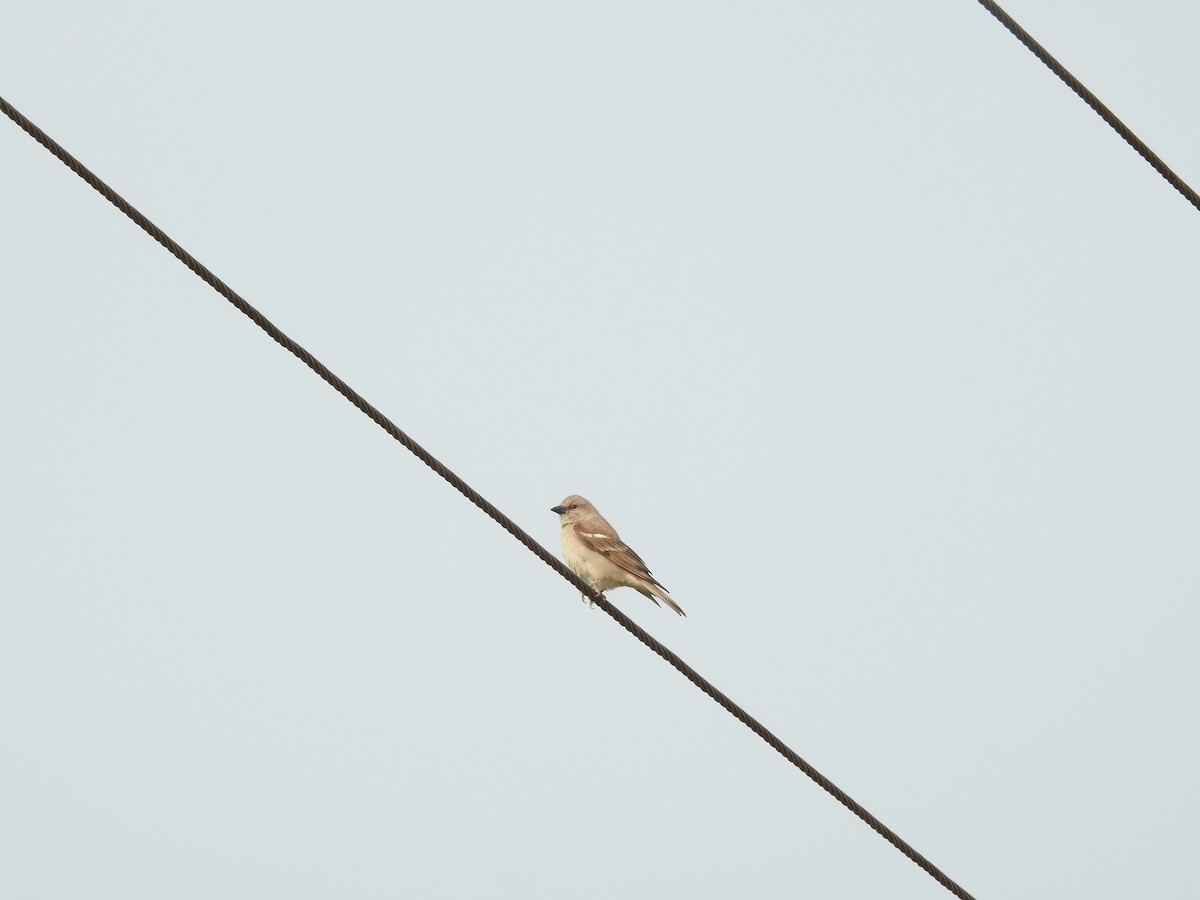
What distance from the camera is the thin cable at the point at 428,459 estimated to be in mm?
5383

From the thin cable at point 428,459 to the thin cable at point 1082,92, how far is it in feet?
8.58

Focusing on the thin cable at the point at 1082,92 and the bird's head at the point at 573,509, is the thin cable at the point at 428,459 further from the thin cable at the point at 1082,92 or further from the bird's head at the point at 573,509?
the bird's head at the point at 573,509

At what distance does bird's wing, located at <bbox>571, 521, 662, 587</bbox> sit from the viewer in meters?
11.2

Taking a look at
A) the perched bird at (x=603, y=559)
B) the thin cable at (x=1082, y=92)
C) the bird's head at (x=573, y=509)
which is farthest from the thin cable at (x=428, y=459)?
the bird's head at (x=573, y=509)

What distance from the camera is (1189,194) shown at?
5.59 meters

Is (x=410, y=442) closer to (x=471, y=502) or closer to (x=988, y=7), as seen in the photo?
(x=471, y=502)

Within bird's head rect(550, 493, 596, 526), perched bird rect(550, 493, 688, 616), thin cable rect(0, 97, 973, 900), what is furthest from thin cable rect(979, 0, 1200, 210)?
bird's head rect(550, 493, 596, 526)

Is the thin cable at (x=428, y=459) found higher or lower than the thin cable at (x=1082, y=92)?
lower

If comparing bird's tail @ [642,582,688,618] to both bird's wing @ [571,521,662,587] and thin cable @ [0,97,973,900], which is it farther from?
thin cable @ [0,97,973,900]

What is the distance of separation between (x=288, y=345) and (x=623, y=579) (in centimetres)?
590

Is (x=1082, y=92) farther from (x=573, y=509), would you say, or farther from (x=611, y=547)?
(x=573, y=509)

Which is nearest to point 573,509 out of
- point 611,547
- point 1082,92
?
point 611,547

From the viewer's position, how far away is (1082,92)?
214 inches

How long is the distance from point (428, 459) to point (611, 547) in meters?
5.62
